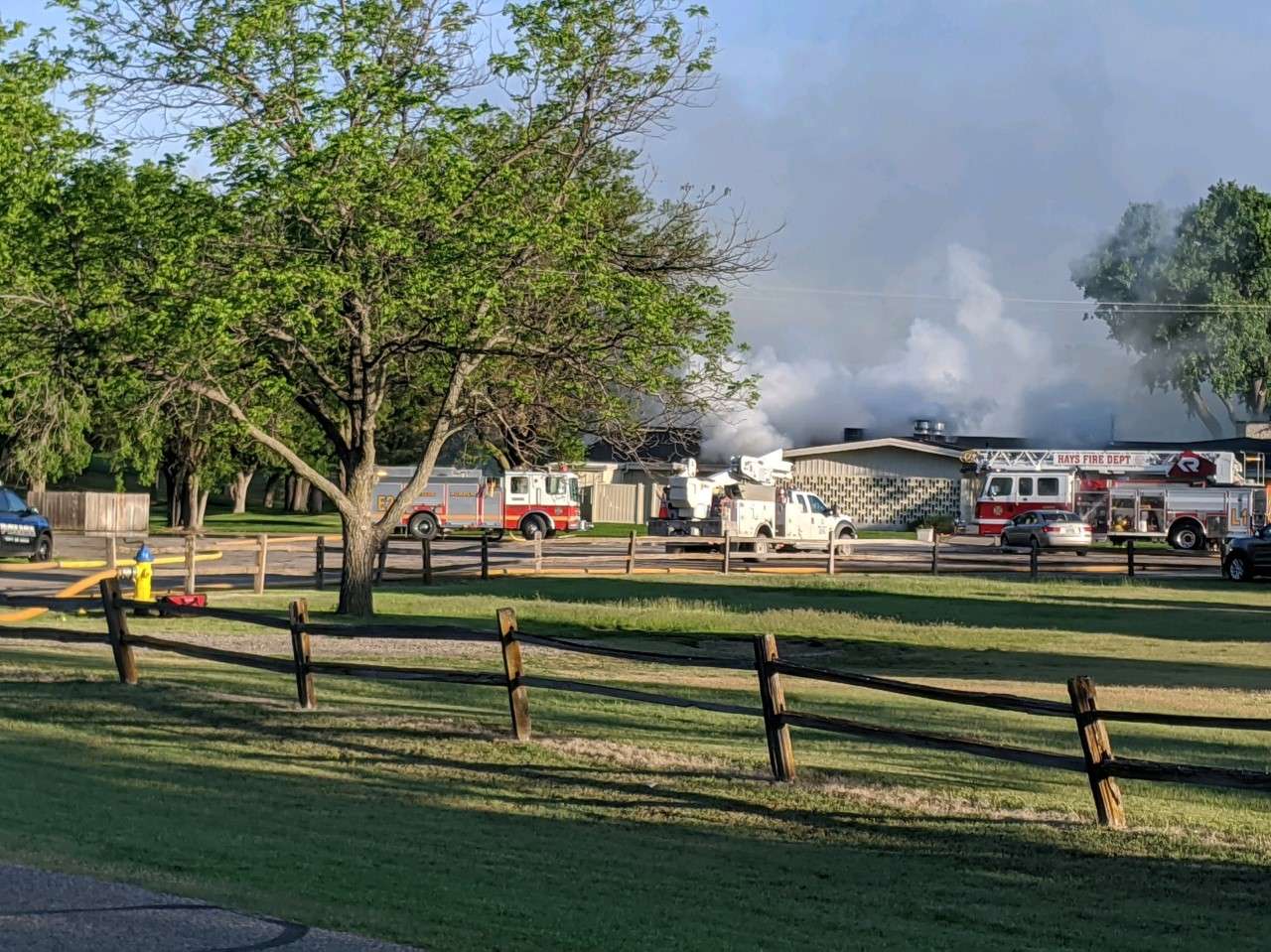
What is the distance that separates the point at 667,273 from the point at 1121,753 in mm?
15110

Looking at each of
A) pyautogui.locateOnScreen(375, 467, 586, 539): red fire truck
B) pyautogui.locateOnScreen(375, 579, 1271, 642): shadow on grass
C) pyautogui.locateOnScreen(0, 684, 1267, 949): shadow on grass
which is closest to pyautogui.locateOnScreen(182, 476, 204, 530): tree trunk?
pyautogui.locateOnScreen(375, 467, 586, 539): red fire truck

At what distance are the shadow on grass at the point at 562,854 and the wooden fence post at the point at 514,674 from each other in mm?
340

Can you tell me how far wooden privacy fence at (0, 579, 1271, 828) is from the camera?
10812 mm

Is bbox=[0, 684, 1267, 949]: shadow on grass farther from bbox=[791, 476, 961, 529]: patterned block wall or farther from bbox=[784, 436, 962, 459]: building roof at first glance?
bbox=[791, 476, 961, 529]: patterned block wall

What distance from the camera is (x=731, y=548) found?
51.1 metres

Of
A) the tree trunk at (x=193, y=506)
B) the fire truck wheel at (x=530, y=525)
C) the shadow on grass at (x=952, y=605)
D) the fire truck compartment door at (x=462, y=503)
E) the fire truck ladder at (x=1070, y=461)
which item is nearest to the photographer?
the shadow on grass at (x=952, y=605)

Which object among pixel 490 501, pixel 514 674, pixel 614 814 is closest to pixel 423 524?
pixel 490 501

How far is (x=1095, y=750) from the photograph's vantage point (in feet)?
36.1

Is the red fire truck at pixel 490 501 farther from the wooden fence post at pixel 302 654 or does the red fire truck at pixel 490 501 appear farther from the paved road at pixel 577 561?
the wooden fence post at pixel 302 654

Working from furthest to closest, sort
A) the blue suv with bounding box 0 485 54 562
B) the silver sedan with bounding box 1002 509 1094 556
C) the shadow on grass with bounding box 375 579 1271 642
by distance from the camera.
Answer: the silver sedan with bounding box 1002 509 1094 556
the blue suv with bounding box 0 485 54 562
the shadow on grass with bounding box 375 579 1271 642

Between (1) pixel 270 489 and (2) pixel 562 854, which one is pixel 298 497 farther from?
(2) pixel 562 854

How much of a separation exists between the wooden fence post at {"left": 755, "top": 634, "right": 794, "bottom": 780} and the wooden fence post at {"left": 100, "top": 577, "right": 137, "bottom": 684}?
770cm

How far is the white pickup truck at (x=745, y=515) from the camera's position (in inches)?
2004

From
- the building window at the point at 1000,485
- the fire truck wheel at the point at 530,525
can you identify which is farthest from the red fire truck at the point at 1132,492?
the fire truck wheel at the point at 530,525
